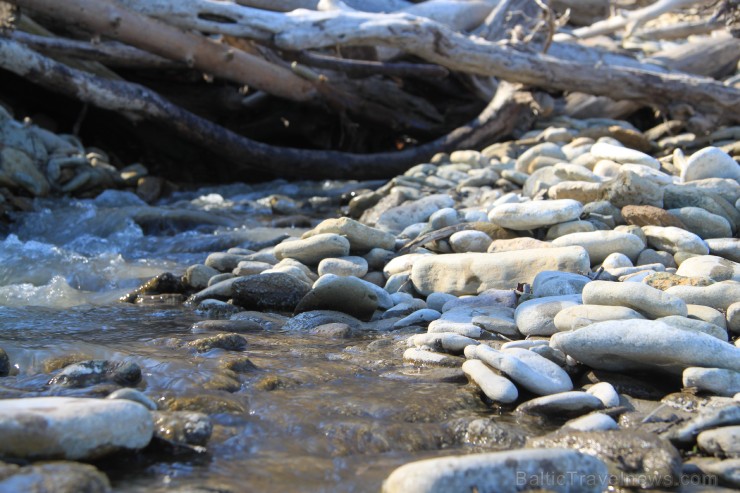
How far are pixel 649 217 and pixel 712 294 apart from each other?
141 cm

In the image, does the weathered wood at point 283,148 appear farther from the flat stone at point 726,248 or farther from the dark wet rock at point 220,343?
the dark wet rock at point 220,343

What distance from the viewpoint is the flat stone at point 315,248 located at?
16.6ft

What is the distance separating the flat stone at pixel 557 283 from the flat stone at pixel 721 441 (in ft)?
5.06

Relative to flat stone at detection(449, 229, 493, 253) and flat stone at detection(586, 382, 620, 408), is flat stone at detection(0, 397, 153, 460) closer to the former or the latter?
flat stone at detection(586, 382, 620, 408)

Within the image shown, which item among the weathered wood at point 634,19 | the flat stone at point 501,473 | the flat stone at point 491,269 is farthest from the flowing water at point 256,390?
the weathered wood at point 634,19

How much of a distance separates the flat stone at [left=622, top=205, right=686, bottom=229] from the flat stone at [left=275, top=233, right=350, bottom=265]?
188 centimetres

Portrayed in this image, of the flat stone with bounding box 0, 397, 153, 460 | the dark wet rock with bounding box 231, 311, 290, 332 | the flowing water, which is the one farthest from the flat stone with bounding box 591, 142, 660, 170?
the flat stone with bounding box 0, 397, 153, 460

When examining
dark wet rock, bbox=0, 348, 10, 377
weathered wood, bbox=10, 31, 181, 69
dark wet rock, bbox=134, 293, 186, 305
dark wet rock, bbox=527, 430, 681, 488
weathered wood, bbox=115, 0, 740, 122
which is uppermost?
weathered wood, bbox=115, 0, 740, 122

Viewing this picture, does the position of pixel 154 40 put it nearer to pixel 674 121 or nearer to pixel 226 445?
pixel 674 121

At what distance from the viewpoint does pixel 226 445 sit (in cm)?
253

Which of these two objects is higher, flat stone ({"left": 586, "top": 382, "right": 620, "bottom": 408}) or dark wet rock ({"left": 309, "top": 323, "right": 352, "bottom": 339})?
flat stone ({"left": 586, "top": 382, "right": 620, "bottom": 408})

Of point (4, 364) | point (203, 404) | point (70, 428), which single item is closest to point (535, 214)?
point (203, 404)

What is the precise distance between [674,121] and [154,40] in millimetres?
5701

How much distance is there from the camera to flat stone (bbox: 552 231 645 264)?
4.67 m
